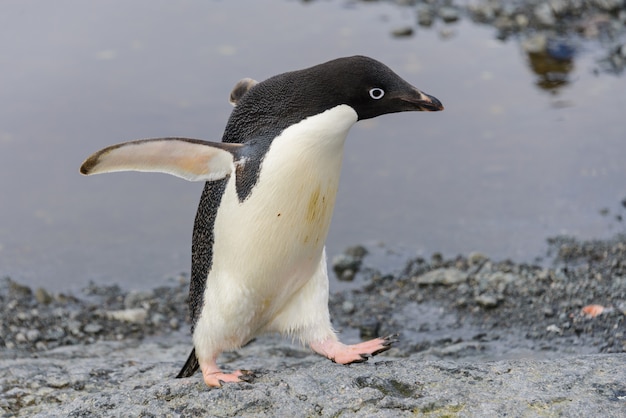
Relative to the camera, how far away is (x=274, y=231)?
313cm

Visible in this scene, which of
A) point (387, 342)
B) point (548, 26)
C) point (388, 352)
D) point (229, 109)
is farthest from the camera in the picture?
point (548, 26)

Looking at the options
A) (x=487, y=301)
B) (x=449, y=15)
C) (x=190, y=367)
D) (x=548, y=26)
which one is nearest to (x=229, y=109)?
(x=449, y=15)

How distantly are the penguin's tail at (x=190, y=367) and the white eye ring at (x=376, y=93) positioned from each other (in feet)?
3.78

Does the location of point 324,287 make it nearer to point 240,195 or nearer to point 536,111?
point 240,195

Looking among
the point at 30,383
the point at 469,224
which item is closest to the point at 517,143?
the point at 469,224

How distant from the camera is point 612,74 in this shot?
723cm

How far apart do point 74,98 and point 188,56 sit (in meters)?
1.08

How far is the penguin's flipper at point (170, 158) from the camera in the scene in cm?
296

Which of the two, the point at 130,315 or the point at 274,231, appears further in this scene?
the point at 130,315

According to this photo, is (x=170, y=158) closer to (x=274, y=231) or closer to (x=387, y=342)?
(x=274, y=231)

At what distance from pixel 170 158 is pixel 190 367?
872mm

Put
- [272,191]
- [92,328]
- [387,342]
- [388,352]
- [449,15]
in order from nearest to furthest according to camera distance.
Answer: [272,191]
[387,342]
[388,352]
[92,328]
[449,15]

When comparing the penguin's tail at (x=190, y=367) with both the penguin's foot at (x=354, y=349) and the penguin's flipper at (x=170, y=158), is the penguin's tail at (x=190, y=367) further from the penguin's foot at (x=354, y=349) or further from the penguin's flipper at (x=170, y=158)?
the penguin's flipper at (x=170, y=158)

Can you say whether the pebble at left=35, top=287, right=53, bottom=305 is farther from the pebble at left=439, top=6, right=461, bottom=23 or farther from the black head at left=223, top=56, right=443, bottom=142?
the pebble at left=439, top=6, right=461, bottom=23
